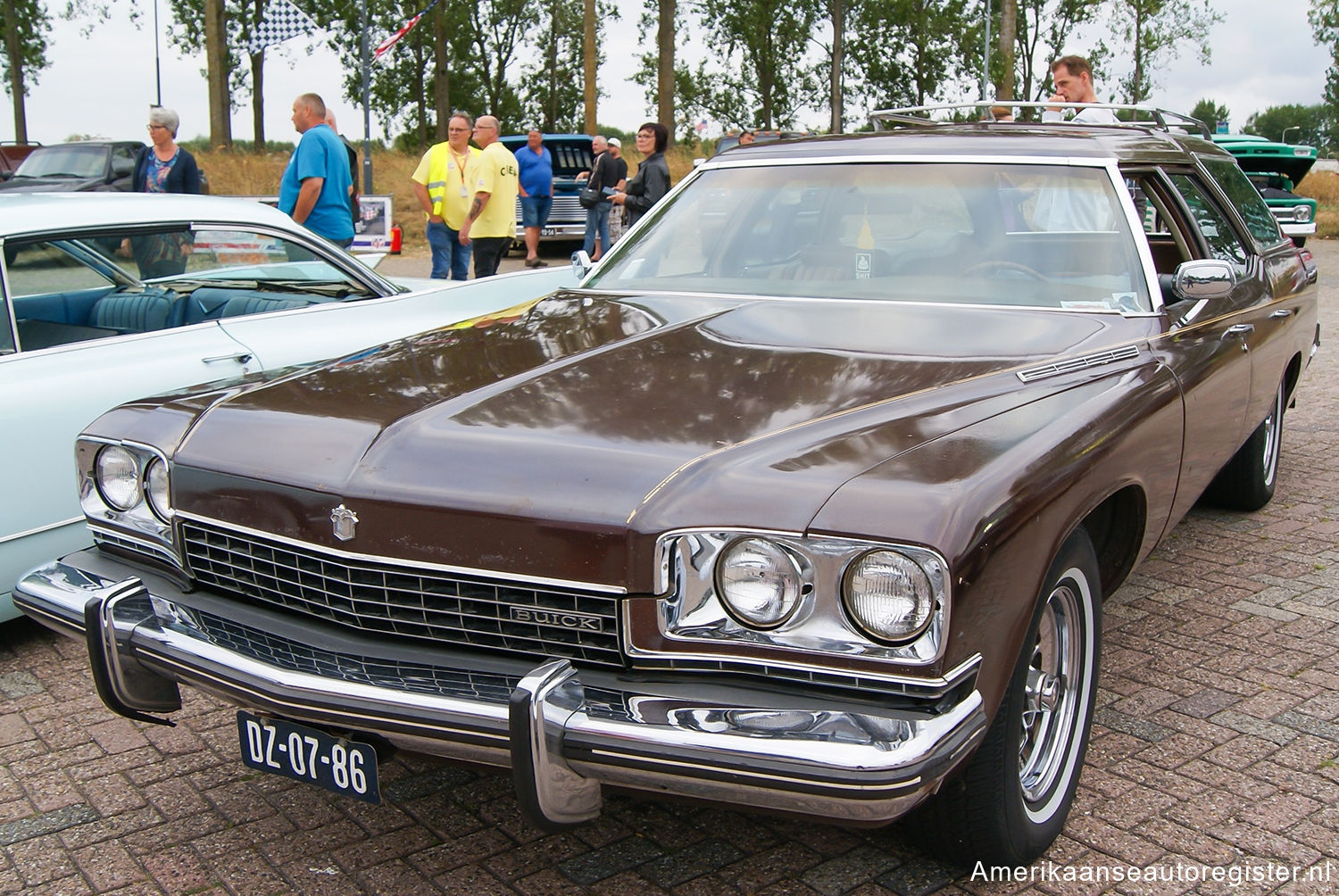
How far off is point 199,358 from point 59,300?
92 centimetres

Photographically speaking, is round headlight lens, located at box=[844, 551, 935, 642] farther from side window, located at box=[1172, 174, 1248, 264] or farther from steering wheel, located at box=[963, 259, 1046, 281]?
side window, located at box=[1172, 174, 1248, 264]

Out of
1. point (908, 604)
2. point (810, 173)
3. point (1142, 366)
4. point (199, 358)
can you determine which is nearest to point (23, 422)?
point (199, 358)

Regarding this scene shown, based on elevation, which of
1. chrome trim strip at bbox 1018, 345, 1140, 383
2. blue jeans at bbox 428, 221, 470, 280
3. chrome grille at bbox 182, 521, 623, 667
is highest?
blue jeans at bbox 428, 221, 470, 280

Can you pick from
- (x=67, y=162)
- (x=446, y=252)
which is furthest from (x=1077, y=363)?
(x=67, y=162)

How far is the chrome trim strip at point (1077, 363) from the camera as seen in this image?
2807 millimetres

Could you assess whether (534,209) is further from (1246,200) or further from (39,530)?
Answer: (39,530)

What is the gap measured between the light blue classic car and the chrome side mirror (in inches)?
92.9

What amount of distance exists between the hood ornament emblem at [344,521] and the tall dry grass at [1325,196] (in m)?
23.0

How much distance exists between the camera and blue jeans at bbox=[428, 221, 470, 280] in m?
10.2

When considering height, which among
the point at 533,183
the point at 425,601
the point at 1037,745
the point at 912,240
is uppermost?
the point at 533,183

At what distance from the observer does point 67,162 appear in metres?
17.3

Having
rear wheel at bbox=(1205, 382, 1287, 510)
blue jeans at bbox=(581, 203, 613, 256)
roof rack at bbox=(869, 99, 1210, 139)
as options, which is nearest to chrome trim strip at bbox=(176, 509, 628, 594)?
roof rack at bbox=(869, 99, 1210, 139)

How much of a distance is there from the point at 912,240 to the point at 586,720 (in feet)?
6.80

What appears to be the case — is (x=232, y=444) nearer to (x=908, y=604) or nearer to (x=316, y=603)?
(x=316, y=603)
